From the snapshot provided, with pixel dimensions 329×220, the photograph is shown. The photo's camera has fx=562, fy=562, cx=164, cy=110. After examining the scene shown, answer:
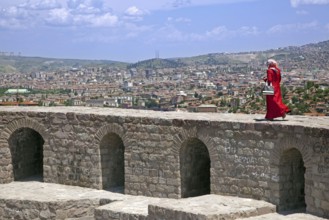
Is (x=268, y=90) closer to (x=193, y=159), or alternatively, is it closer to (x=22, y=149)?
(x=193, y=159)

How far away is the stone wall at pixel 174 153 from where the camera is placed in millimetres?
10398

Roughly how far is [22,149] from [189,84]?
7699 cm

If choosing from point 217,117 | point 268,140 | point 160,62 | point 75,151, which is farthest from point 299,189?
point 160,62

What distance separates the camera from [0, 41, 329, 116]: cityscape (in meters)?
26.0

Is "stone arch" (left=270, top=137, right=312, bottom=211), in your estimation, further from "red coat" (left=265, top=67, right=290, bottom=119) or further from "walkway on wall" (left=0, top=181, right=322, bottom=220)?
"red coat" (left=265, top=67, right=290, bottom=119)

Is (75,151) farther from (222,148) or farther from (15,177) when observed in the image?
(222,148)

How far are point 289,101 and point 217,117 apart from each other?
12.3m

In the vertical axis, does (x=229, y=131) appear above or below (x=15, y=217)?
above

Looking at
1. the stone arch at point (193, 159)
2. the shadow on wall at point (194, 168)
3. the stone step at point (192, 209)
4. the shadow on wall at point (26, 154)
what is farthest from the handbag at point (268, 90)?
the shadow on wall at point (26, 154)

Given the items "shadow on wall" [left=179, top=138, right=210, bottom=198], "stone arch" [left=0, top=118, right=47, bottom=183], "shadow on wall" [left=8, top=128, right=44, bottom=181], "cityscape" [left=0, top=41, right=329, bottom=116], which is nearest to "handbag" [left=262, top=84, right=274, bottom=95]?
"shadow on wall" [left=179, top=138, right=210, bottom=198]

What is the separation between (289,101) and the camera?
23.8 meters

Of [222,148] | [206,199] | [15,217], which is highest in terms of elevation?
[222,148]

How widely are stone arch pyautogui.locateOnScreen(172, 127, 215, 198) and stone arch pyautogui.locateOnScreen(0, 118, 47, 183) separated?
406cm

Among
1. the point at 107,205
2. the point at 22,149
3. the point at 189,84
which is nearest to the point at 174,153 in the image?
the point at 107,205
